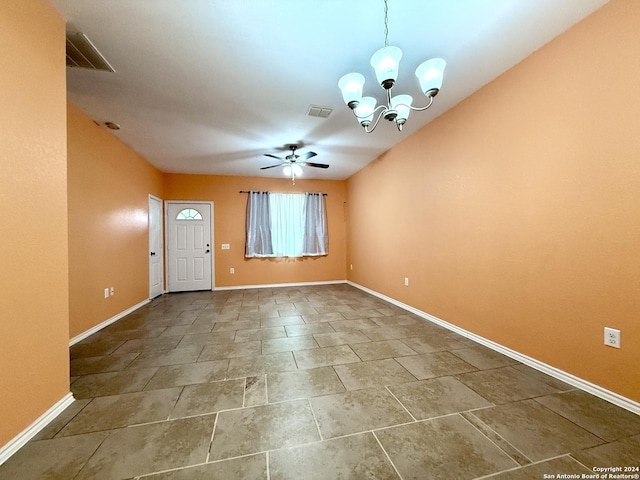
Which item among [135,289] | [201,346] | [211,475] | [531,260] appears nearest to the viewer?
[211,475]

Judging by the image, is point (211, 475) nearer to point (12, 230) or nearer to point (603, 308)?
point (12, 230)

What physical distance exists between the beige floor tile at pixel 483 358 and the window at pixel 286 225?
4.02m

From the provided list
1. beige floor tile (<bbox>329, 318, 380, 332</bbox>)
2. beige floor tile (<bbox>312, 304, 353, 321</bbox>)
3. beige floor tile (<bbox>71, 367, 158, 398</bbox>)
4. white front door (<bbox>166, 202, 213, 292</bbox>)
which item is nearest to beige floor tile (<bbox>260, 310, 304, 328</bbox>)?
beige floor tile (<bbox>312, 304, 353, 321</bbox>)

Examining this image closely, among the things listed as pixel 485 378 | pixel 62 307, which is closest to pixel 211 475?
pixel 62 307

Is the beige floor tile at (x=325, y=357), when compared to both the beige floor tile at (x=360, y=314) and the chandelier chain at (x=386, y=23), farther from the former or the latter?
the chandelier chain at (x=386, y=23)

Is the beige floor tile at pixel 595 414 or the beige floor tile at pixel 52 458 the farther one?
the beige floor tile at pixel 595 414

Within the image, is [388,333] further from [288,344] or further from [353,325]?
[288,344]

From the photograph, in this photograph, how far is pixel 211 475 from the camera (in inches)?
44.8

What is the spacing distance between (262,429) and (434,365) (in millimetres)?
1515

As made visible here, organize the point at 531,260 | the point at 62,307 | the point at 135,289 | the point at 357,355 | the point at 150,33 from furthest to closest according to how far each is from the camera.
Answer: the point at 135,289 < the point at 357,355 < the point at 531,260 < the point at 150,33 < the point at 62,307

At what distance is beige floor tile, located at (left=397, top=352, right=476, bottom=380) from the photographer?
200 centimetres

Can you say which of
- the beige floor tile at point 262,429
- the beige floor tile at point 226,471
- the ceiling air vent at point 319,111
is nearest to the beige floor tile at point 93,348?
the beige floor tile at point 262,429

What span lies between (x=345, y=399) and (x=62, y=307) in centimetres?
200

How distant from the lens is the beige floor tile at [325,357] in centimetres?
218
